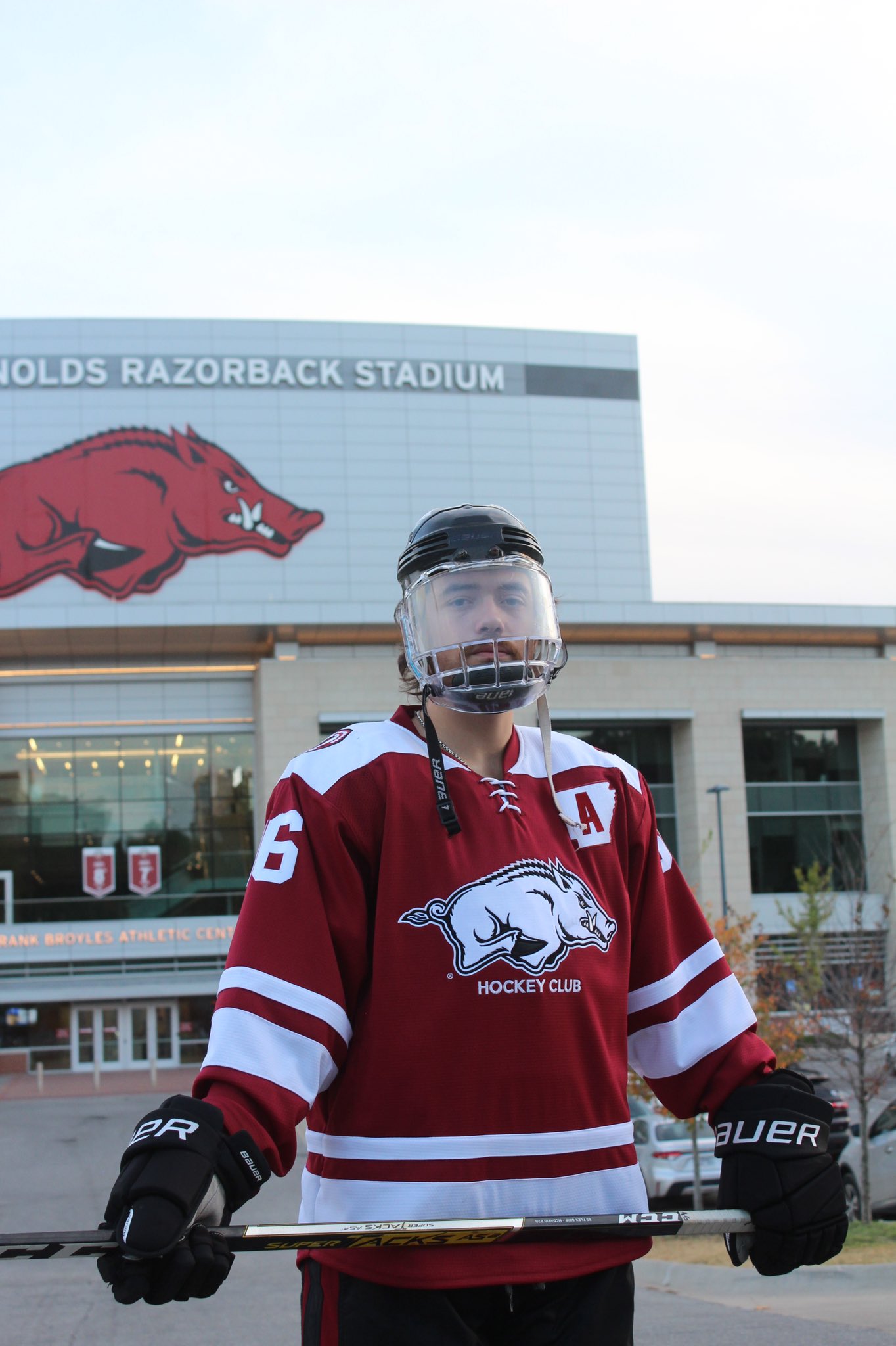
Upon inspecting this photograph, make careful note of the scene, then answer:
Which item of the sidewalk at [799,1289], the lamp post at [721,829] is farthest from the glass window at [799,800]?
the sidewalk at [799,1289]

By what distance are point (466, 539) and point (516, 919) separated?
0.82 metres

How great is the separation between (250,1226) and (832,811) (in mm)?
37826

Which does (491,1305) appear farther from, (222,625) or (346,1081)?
(222,625)

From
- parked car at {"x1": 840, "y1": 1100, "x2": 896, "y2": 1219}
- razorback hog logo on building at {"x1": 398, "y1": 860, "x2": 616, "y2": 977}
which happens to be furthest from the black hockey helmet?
parked car at {"x1": 840, "y1": 1100, "x2": 896, "y2": 1219}

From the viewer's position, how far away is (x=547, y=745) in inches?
97.0

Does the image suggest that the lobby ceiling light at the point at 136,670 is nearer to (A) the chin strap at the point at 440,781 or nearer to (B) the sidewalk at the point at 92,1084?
(B) the sidewalk at the point at 92,1084

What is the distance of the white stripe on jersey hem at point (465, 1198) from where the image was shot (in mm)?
2020

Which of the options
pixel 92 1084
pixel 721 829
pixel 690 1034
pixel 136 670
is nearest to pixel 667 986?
pixel 690 1034

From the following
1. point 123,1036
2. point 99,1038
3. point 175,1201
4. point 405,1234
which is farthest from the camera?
point 123,1036

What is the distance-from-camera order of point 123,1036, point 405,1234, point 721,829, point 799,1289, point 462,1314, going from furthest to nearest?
point 123,1036 → point 721,829 → point 799,1289 → point 462,1314 → point 405,1234

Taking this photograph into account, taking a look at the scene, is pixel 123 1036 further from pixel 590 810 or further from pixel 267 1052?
pixel 267 1052

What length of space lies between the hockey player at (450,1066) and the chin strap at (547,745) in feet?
0.05

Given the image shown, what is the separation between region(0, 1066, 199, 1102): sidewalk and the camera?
28.6 m

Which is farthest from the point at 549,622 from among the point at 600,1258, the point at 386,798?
the point at 600,1258
